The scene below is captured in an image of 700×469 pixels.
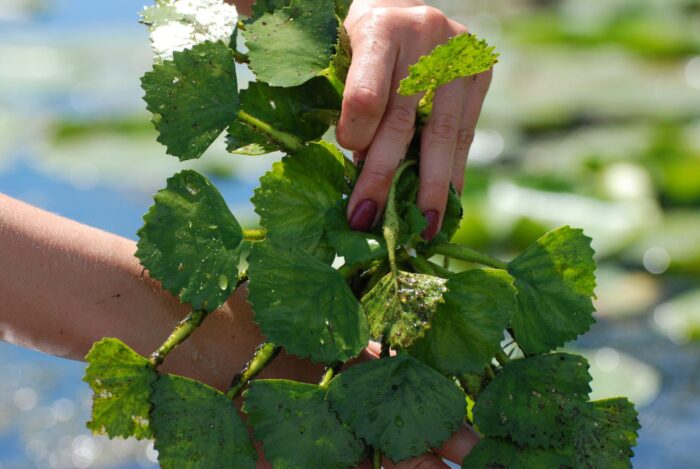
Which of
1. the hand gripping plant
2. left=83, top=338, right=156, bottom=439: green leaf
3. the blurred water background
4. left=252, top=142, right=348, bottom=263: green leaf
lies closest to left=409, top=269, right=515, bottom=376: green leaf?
the hand gripping plant

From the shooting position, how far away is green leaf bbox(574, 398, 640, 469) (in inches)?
28.6

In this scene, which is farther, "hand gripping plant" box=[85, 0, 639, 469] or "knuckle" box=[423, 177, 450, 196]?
"knuckle" box=[423, 177, 450, 196]

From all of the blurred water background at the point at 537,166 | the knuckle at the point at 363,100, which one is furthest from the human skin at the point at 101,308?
the blurred water background at the point at 537,166

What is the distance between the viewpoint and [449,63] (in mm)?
720

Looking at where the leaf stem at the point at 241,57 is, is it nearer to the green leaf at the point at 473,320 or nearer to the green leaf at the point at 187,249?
the green leaf at the point at 187,249

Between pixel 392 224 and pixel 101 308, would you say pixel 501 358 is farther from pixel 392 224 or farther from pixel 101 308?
pixel 101 308

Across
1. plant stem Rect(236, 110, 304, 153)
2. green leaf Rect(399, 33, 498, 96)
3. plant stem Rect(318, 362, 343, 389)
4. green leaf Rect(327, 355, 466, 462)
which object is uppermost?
green leaf Rect(399, 33, 498, 96)

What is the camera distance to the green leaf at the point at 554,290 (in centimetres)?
77

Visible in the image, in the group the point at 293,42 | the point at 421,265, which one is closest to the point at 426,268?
the point at 421,265

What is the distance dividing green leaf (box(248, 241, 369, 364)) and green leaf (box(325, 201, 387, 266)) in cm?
3

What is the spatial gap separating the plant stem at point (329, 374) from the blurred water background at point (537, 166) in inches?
50.3

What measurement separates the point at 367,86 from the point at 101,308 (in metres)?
0.29

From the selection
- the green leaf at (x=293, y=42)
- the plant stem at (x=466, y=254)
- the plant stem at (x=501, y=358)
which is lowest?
the plant stem at (x=501, y=358)

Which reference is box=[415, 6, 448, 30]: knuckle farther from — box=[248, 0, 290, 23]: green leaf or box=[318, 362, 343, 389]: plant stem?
box=[318, 362, 343, 389]: plant stem
